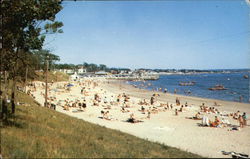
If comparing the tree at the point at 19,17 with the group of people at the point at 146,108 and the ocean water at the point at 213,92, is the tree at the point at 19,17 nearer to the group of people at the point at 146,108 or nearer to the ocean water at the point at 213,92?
the group of people at the point at 146,108

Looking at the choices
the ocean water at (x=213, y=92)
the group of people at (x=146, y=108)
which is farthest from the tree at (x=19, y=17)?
the ocean water at (x=213, y=92)

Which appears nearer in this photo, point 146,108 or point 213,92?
point 146,108

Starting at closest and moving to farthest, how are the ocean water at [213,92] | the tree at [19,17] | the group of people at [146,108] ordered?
the tree at [19,17] < the group of people at [146,108] < the ocean water at [213,92]

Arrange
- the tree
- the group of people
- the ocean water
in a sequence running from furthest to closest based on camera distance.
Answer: the ocean water → the group of people → the tree

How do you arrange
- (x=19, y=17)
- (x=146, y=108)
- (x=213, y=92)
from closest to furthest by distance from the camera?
(x=19, y=17), (x=146, y=108), (x=213, y=92)

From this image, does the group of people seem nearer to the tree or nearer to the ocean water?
the tree

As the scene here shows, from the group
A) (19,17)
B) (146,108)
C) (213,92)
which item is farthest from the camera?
(213,92)

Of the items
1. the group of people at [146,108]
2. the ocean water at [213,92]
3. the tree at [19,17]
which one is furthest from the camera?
the ocean water at [213,92]

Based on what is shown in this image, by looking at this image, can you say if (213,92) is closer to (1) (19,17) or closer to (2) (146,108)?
(2) (146,108)

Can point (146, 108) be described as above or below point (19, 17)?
below

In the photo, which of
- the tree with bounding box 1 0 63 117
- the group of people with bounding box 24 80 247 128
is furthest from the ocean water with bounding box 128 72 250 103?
the tree with bounding box 1 0 63 117

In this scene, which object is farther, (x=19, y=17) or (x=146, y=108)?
(x=146, y=108)

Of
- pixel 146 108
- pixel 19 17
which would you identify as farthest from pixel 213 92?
pixel 19 17

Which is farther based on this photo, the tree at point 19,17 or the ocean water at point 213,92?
the ocean water at point 213,92
